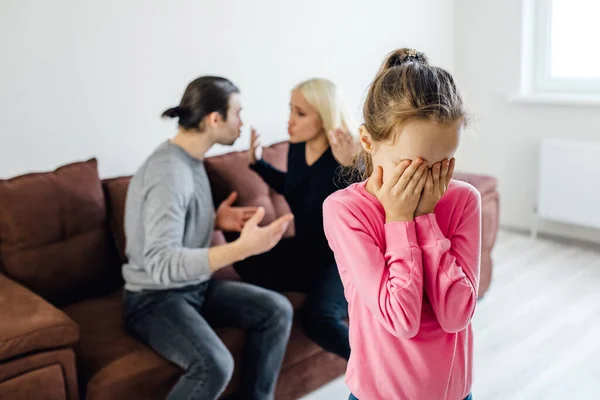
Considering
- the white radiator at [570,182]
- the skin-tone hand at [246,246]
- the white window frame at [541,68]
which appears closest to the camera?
the skin-tone hand at [246,246]

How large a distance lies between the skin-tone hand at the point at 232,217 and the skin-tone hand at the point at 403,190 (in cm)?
126

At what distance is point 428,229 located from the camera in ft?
3.72

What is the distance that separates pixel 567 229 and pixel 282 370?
95.0 inches

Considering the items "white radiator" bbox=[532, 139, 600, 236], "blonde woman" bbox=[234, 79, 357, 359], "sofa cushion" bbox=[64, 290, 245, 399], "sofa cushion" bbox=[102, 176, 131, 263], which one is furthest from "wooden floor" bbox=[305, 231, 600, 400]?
"sofa cushion" bbox=[102, 176, 131, 263]

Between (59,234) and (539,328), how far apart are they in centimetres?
197

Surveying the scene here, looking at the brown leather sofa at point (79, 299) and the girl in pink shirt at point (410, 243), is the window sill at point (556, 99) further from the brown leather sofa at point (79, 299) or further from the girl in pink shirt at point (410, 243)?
the girl in pink shirt at point (410, 243)

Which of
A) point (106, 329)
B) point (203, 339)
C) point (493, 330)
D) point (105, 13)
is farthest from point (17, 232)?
point (493, 330)

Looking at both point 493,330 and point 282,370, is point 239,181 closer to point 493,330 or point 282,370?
point 282,370

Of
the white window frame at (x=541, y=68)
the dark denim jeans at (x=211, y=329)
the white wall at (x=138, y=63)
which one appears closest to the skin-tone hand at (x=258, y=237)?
the dark denim jeans at (x=211, y=329)

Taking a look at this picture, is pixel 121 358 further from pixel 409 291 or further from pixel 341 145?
pixel 409 291

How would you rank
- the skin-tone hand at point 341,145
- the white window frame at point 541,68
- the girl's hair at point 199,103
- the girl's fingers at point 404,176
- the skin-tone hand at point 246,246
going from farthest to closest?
the white window frame at point 541,68 → the skin-tone hand at point 341,145 → the girl's hair at point 199,103 → the skin-tone hand at point 246,246 → the girl's fingers at point 404,176

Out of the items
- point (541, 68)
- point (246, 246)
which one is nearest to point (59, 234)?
point (246, 246)

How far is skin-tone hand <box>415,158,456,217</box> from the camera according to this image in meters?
1.12

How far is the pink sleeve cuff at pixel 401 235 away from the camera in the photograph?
111cm
